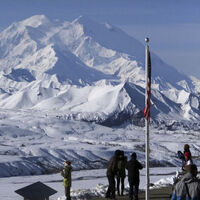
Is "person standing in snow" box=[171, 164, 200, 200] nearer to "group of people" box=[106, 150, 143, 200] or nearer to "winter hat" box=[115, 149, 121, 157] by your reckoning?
"group of people" box=[106, 150, 143, 200]

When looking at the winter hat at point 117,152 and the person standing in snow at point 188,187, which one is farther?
the winter hat at point 117,152

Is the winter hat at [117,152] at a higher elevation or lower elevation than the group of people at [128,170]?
higher

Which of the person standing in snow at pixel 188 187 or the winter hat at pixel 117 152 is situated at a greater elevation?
the winter hat at pixel 117 152

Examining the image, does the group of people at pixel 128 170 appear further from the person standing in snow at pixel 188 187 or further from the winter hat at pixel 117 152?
the person standing in snow at pixel 188 187

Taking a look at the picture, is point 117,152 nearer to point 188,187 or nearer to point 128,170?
point 128,170

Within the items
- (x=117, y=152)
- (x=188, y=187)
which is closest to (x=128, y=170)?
(x=117, y=152)

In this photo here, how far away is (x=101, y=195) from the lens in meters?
31.4

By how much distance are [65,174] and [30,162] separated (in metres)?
145

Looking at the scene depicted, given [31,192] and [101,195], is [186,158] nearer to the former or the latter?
[101,195]

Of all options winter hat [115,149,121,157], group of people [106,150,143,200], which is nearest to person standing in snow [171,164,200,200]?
group of people [106,150,143,200]

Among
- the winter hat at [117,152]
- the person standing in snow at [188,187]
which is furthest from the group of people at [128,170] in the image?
the person standing in snow at [188,187]

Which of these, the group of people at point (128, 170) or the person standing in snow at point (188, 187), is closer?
the person standing in snow at point (188, 187)

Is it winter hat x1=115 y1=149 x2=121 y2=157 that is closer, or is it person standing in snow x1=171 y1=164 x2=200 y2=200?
person standing in snow x1=171 y1=164 x2=200 y2=200

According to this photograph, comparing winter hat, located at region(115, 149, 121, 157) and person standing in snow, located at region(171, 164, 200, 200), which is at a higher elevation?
winter hat, located at region(115, 149, 121, 157)
